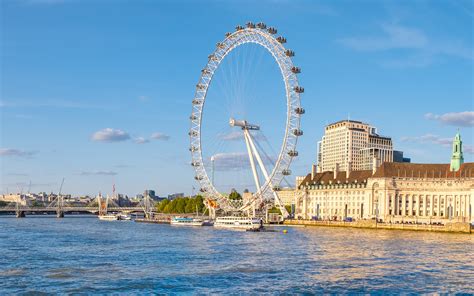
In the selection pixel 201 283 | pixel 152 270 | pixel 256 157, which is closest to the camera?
pixel 201 283

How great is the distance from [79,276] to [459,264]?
25.2 m

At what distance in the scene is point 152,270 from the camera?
3800cm

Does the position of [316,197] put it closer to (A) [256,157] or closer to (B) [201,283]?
(A) [256,157]

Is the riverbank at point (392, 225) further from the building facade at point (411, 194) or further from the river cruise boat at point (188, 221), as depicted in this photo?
the river cruise boat at point (188, 221)

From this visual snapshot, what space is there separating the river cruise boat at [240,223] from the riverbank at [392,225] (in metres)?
17.8

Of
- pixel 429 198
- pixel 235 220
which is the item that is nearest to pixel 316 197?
pixel 429 198

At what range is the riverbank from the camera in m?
88.7

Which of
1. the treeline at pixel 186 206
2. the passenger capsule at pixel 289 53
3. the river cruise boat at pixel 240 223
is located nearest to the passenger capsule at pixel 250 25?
the passenger capsule at pixel 289 53

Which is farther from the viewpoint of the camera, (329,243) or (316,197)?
(316,197)

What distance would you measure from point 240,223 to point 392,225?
23.6 meters

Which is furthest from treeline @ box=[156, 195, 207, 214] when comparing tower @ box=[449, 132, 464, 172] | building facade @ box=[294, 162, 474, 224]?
tower @ box=[449, 132, 464, 172]

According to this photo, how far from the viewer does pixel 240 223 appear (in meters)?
94.8

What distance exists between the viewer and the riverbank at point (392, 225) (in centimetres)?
8869

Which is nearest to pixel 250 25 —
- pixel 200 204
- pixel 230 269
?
pixel 230 269
